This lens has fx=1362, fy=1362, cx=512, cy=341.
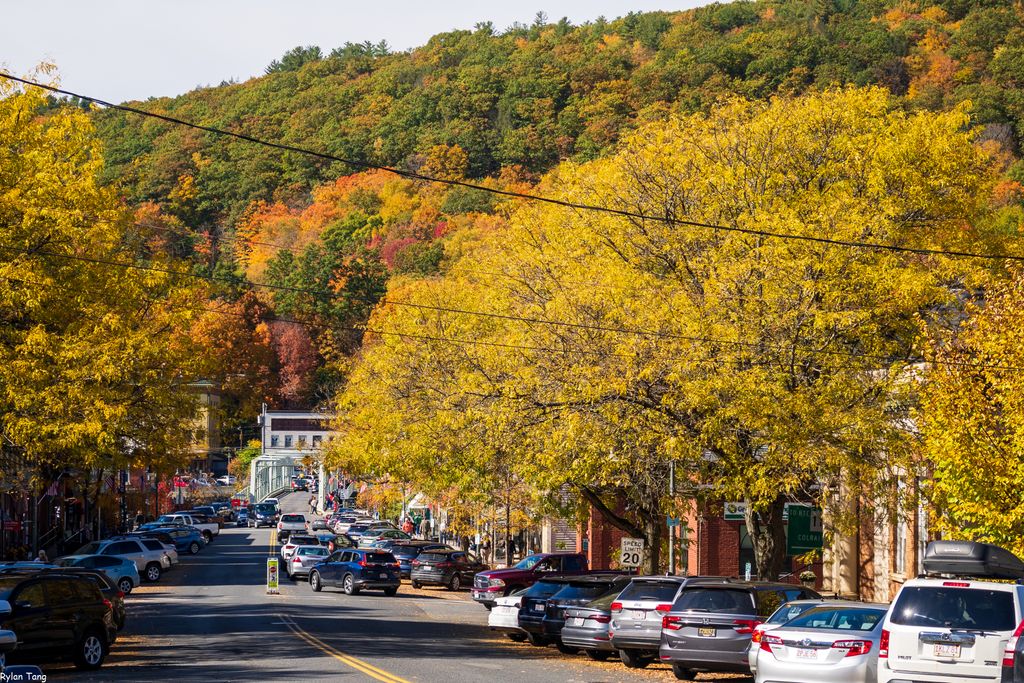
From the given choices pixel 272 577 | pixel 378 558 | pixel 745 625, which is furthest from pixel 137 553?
pixel 745 625

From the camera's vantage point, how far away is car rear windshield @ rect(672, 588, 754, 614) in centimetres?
2169

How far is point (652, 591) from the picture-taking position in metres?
24.4

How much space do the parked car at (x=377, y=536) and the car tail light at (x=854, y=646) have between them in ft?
150

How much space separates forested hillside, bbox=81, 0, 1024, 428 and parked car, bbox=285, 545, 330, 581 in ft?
200

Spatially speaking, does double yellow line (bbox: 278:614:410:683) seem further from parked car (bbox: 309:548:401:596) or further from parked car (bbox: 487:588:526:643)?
parked car (bbox: 309:548:401:596)

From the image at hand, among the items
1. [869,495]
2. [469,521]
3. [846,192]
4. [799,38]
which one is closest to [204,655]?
[869,495]

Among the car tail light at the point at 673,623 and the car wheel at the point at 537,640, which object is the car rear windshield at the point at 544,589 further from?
the car tail light at the point at 673,623

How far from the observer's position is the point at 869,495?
27.5 meters

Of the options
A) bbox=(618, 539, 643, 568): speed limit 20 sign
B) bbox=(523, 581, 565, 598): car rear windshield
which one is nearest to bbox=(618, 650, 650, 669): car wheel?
bbox=(523, 581, 565, 598): car rear windshield

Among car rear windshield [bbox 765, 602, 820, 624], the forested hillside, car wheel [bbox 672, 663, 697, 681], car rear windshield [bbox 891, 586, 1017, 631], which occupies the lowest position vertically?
car wheel [bbox 672, 663, 697, 681]

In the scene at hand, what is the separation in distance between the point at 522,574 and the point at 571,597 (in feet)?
43.3

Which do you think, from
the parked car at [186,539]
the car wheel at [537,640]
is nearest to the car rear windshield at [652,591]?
the car wheel at [537,640]

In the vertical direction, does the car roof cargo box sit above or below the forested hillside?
below

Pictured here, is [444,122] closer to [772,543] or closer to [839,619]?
[772,543]
